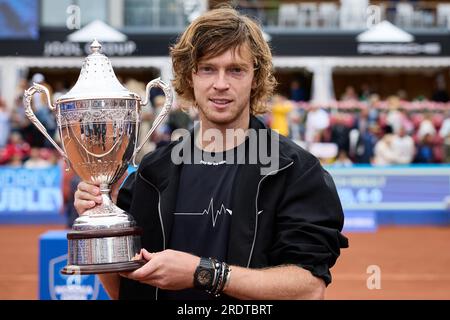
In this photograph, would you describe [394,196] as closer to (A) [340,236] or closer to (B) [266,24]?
(B) [266,24]

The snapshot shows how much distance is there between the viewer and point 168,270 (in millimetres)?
2666

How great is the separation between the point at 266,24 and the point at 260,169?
76.1ft

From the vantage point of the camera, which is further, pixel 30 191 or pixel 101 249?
pixel 30 191

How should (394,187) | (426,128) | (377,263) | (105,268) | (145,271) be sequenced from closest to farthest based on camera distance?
(145,271), (105,268), (377,263), (394,187), (426,128)

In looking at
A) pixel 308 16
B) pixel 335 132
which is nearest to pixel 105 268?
pixel 335 132

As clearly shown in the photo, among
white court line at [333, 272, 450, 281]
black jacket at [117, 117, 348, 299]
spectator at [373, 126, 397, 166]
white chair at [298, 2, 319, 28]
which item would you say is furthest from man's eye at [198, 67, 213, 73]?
white chair at [298, 2, 319, 28]

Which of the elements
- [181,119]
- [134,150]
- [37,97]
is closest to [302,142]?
[181,119]

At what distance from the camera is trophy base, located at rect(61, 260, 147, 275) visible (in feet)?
9.21

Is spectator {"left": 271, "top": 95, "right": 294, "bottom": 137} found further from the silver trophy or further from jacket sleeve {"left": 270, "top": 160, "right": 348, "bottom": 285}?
jacket sleeve {"left": 270, "top": 160, "right": 348, "bottom": 285}

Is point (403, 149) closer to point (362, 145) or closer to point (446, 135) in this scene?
point (362, 145)

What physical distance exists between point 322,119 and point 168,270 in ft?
59.2

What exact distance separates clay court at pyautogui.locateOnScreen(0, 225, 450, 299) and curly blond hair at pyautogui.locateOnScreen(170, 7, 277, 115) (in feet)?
22.4

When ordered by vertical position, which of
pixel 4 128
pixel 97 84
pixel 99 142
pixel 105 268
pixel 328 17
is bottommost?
pixel 4 128

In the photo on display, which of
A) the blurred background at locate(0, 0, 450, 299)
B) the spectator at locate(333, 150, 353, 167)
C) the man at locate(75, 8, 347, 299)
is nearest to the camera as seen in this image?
the man at locate(75, 8, 347, 299)
